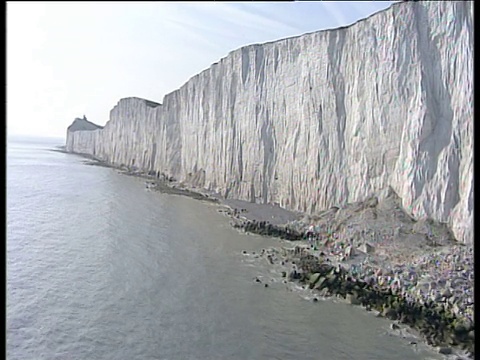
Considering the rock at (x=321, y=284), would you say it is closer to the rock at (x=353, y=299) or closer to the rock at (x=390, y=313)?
the rock at (x=353, y=299)

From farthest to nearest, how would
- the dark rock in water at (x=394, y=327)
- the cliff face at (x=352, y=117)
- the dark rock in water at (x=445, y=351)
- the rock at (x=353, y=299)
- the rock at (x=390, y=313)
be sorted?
the cliff face at (x=352, y=117) → the rock at (x=353, y=299) → the rock at (x=390, y=313) → the dark rock in water at (x=394, y=327) → the dark rock in water at (x=445, y=351)

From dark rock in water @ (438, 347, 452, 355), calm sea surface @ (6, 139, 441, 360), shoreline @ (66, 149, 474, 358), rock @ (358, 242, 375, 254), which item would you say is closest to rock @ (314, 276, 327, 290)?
shoreline @ (66, 149, 474, 358)

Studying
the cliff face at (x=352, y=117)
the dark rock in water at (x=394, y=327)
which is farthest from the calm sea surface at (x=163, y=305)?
the cliff face at (x=352, y=117)

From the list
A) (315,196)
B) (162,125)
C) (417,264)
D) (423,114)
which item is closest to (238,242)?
(315,196)

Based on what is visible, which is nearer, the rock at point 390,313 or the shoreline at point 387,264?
the shoreline at point 387,264

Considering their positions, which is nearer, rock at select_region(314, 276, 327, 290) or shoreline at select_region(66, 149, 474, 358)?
shoreline at select_region(66, 149, 474, 358)

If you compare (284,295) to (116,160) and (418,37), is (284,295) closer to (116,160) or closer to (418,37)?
(418,37)

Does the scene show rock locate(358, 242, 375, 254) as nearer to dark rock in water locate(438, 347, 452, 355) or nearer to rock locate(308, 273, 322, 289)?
rock locate(308, 273, 322, 289)
